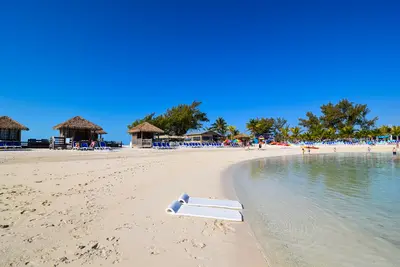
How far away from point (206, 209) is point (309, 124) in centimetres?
6219

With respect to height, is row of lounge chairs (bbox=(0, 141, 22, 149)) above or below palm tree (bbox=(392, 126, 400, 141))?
below

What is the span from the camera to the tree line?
154 ft

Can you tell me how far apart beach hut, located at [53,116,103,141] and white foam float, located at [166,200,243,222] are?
22098 mm

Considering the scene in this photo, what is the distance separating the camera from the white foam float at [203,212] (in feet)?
11.7

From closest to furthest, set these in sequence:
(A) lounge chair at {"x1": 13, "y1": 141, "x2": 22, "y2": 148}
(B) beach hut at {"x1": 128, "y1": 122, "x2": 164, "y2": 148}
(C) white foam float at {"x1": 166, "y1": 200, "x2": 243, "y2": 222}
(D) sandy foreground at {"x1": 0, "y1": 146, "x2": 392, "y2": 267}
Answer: (D) sandy foreground at {"x1": 0, "y1": 146, "x2": 392, "y2": 267}
(C) white foam float at {"x1": 166, "y1": 200, "x2": 243, "y2": 222}
(A) lounge chair at {"x1": 13, "y1": 141, "x2": 22, "y2": 148}
(B) beach hut at {"x1": 128, "y1": 122, "x2": 164, "y2": 148}

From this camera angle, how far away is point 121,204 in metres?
4.08

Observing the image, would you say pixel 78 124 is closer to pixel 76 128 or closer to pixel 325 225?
pixel 76 128

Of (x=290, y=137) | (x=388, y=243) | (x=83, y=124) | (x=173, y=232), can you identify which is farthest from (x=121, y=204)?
(x=290, y=137)

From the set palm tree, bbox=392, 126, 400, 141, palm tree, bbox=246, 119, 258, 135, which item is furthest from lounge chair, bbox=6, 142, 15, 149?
palm tree, bbox=392, 126, 400, 141

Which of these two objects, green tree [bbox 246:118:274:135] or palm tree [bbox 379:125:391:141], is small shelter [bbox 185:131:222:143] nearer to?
green tree [bbox 246:118:274:135]

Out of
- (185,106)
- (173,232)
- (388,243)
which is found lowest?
(388,243)

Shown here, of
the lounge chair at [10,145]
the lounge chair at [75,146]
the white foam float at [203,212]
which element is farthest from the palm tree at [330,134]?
the lounge chair at [10,145]

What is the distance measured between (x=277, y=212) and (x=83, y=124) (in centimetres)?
2414

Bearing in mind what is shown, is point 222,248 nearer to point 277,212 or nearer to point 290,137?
point 277,212
